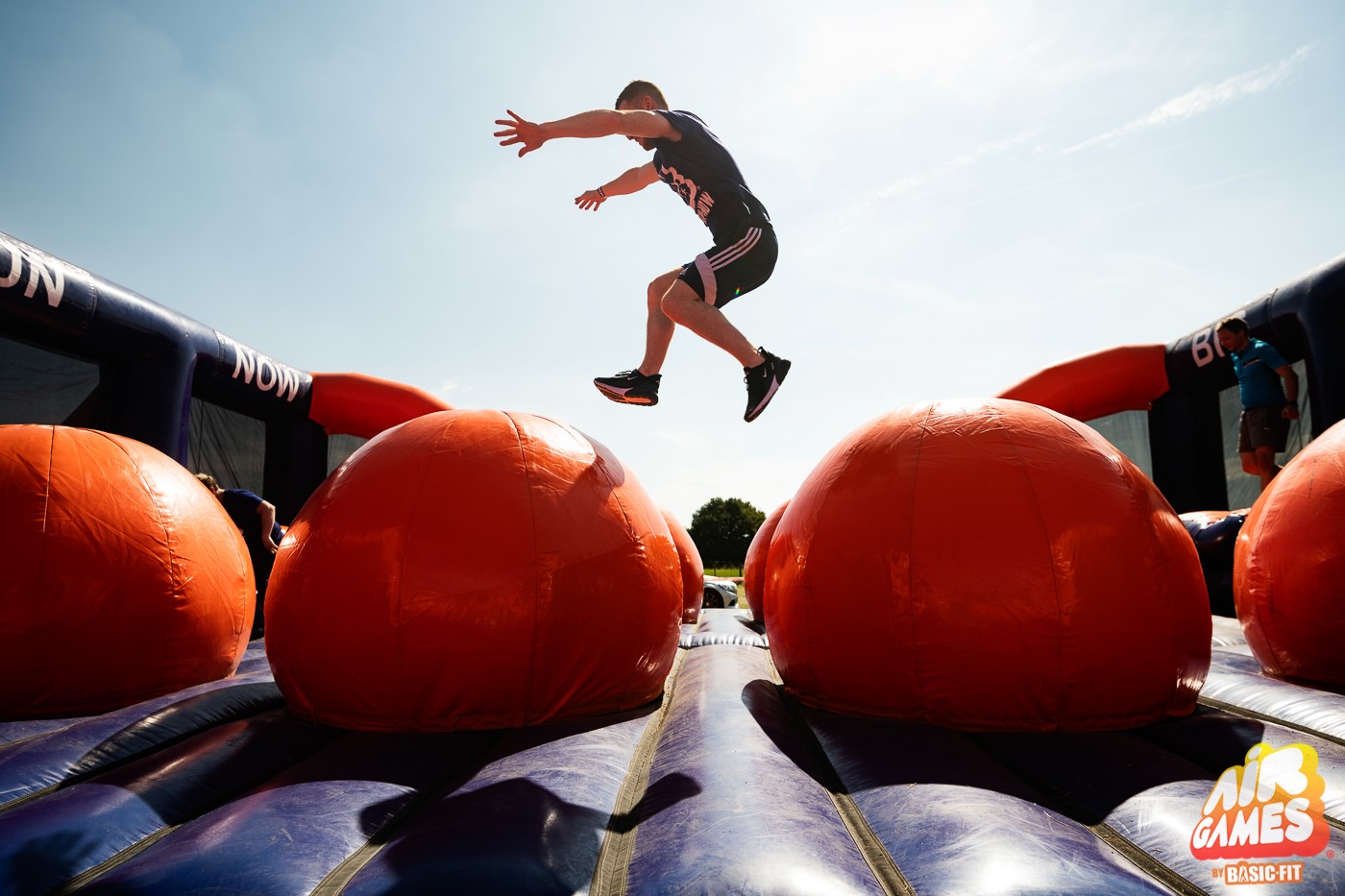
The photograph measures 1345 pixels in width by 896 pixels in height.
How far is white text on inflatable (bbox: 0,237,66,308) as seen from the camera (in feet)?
13.1

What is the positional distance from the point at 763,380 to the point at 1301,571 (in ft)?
6.70

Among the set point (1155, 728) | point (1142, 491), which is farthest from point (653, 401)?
point (1155, 728)

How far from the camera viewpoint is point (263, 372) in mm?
6512

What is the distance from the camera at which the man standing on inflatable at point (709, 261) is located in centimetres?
296

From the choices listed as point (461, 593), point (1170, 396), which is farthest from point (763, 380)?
point (1170, 396)

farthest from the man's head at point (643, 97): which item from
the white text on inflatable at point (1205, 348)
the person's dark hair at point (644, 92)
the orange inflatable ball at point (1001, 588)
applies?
the white text on inflatable at point (1205, 348)

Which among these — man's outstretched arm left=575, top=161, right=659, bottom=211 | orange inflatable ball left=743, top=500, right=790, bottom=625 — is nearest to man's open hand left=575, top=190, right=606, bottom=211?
man's outstretched arm left=575, top=161, right=659, bottom=211

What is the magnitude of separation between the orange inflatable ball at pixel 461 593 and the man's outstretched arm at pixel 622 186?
4.34 feet

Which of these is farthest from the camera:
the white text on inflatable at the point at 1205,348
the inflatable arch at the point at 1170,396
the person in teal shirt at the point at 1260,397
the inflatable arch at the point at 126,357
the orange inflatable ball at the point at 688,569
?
the inflatable arch at the point at 1170,396

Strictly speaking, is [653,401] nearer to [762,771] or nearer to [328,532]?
[328,532]

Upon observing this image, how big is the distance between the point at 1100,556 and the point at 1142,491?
370 millimetres

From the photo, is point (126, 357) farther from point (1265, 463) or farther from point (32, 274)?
point (1265, 463)

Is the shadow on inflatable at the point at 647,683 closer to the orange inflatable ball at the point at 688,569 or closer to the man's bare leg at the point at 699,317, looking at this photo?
the man's bare leg at the point at 699,317

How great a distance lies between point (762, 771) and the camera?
1.79 meters
